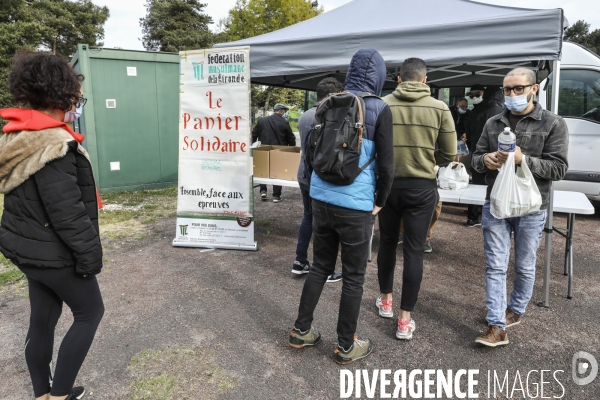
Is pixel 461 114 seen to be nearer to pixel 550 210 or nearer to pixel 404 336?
pixel 550 210

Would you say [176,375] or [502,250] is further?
[502,250]

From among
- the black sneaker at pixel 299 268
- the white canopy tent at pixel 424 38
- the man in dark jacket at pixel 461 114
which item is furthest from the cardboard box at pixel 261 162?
the man in dark jacket at pixel 461 114

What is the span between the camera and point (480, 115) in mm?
6098

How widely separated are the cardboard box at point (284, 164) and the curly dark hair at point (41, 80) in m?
3.13

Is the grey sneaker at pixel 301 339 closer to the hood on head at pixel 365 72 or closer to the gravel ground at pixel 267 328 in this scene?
the gravel ground at pixel 267 328

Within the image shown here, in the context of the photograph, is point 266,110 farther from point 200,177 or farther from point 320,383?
point 320,383

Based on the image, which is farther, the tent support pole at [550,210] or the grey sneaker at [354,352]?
the tent support pole at [550,210]

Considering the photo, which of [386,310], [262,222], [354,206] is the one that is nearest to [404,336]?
[386,310]

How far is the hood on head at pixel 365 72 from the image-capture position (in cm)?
243

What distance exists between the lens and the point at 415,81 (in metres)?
2.79

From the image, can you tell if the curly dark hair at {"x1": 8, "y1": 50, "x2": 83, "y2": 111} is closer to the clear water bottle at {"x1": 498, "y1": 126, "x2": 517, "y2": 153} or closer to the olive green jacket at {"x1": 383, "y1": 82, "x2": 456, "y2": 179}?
the olive green jacket at {"x1": 383, "y1": 82, "x2": 456, "y2": 179}

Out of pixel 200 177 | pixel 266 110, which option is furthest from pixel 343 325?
pixel 266 110

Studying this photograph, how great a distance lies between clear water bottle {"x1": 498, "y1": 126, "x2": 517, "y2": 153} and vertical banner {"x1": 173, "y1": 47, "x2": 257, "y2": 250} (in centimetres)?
278

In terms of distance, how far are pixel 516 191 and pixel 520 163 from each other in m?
0.18
